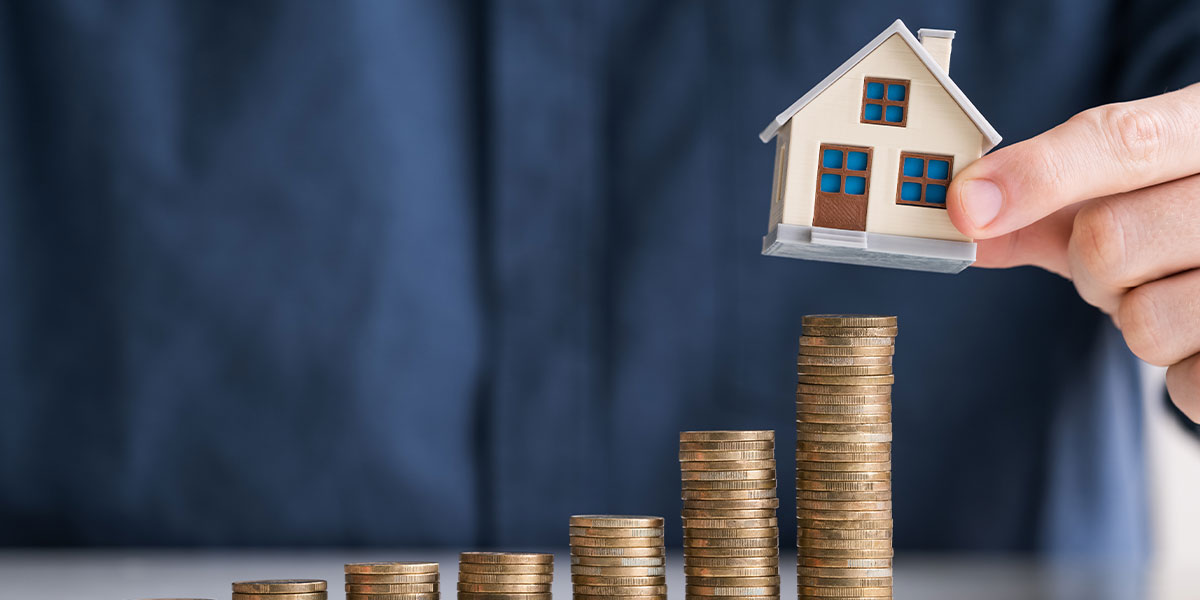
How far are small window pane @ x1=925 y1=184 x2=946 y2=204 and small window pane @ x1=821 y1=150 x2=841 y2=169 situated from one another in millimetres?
160

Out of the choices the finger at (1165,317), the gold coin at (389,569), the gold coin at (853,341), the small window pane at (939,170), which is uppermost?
the small window pane at (939,170)

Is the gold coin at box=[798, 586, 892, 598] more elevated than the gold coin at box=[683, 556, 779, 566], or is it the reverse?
the gold coin at box=[683, 556, 779, 566]

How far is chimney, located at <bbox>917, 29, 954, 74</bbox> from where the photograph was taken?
1767mm

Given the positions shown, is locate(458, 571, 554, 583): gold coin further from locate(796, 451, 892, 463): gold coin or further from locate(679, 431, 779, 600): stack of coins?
locate(796, 451, 892, 463): gold coin

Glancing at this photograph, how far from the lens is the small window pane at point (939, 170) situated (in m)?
1.74

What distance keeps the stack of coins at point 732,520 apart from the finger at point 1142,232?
717mm

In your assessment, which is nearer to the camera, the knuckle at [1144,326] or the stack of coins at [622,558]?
the stack of coins at [622,558]

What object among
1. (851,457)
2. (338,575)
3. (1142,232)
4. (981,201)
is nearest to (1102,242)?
(1142,232)

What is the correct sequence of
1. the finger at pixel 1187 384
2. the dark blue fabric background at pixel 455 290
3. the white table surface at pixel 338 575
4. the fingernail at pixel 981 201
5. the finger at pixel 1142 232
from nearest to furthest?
the fingernail at pixel 981 201 < the finger at pixel 1142 232 < the finger at pixel 1187 384 < the white table surface at pixel 338 575 < the dark blue fabric background at pixel 455 290

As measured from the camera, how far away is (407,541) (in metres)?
3.34

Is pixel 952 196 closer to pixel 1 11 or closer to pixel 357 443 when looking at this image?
pixel 357 443

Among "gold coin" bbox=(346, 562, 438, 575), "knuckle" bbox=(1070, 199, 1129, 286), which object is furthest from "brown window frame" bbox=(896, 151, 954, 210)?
"gold coin" bbox=(346, 562, 438, 575)

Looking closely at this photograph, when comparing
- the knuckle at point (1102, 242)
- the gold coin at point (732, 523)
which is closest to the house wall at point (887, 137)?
the knuckle at point (1102, 242)

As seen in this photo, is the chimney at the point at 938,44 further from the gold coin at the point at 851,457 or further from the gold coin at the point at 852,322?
the gold coin at the point at 851,457
